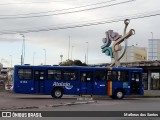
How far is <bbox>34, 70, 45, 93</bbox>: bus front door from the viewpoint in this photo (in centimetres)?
3441

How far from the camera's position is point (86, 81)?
117 ft

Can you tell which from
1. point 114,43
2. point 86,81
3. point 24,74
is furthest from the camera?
point 114,43

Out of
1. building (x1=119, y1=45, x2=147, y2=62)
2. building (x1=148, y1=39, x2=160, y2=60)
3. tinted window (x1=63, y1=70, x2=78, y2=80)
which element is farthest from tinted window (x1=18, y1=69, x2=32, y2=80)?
building (x1=148, y1=39, x2=160, y2=60)

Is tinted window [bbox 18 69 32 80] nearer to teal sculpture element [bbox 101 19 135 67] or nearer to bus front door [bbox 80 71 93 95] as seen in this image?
bus front door [bbox 80 71 93 95]

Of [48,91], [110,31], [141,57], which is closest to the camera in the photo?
[48,91]

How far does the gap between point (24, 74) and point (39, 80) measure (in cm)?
135

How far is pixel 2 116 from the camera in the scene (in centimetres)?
1677

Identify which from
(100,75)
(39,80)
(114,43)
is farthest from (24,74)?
(114,43)

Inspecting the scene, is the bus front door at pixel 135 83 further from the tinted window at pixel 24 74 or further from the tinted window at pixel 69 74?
the tinted window at pixel 24 74

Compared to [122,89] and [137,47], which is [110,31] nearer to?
[122,89]

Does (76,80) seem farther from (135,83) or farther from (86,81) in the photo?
(135,83)

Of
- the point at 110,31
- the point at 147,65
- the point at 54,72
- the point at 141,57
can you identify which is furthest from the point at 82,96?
the point at 141,57

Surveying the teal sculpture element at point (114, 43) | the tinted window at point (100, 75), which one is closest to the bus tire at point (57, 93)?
the tinted window at point (100, 75)

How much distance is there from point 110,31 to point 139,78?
896 inches
